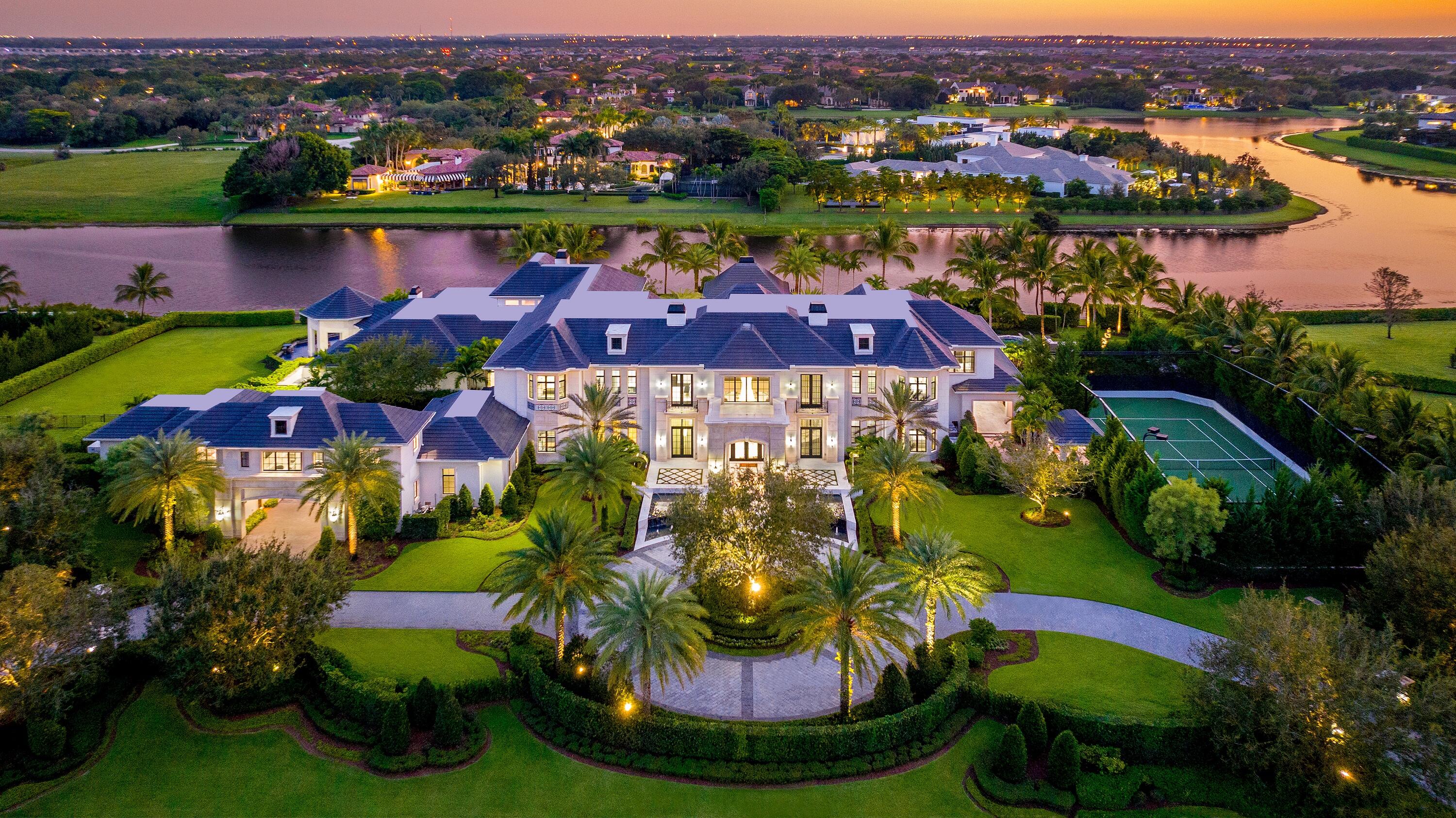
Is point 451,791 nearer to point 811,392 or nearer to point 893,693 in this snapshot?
point 893,693

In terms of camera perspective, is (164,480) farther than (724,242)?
No

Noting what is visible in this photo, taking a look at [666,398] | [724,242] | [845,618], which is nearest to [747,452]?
[666,398]

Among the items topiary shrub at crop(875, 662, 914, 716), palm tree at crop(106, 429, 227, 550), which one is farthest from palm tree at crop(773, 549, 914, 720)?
palm tree at crop(106, 429, 227, 550)

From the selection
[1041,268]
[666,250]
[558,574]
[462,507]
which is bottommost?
[462,507]

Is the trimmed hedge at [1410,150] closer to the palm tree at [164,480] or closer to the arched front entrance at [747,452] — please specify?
the arched front entrance at [747,452]

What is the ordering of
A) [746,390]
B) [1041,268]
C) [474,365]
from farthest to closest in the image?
[1041,268]
[474,365]
[746,390]

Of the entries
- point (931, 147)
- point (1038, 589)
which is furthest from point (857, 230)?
point (1038, 589)

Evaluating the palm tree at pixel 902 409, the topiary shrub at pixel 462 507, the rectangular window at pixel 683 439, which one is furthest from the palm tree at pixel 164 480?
the palm tree at pixel 902 409
